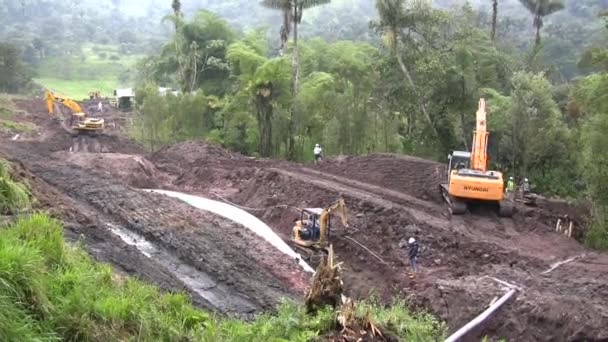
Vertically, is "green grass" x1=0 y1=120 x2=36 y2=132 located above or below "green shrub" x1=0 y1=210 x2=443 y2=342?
below

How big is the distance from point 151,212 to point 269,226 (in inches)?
146

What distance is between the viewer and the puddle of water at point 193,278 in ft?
43.4

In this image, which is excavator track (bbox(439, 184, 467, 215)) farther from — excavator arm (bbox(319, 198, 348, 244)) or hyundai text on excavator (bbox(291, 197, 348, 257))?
excavator arm (bbox(319, 198, 348, 244))

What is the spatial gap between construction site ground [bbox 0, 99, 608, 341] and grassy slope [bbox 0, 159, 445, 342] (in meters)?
3.92

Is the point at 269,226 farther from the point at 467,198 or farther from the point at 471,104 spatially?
the point at 471,104

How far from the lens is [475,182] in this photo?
67.7ft

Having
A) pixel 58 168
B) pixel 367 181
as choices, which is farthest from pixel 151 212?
pixel 367 181

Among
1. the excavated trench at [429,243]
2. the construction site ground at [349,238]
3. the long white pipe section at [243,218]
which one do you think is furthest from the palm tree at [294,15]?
the long white pipe section at [243,218]

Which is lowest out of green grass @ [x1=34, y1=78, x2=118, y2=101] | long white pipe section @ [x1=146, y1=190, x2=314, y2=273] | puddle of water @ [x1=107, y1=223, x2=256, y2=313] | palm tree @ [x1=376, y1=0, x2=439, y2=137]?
long white pipe section @ [x1=146, y1=190, x2=314, y2=273]

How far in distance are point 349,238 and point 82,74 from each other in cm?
8512

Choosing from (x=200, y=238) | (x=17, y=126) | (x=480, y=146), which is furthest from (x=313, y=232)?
(x=17, y=126)

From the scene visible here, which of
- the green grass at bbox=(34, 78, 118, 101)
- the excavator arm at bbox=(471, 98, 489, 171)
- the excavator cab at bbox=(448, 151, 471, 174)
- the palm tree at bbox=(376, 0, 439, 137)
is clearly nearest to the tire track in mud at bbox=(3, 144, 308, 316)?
the excavator cab at bbox=(448, 151, 471, 174)

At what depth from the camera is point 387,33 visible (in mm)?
31406

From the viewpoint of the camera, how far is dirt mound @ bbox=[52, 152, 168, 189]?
2619cm
